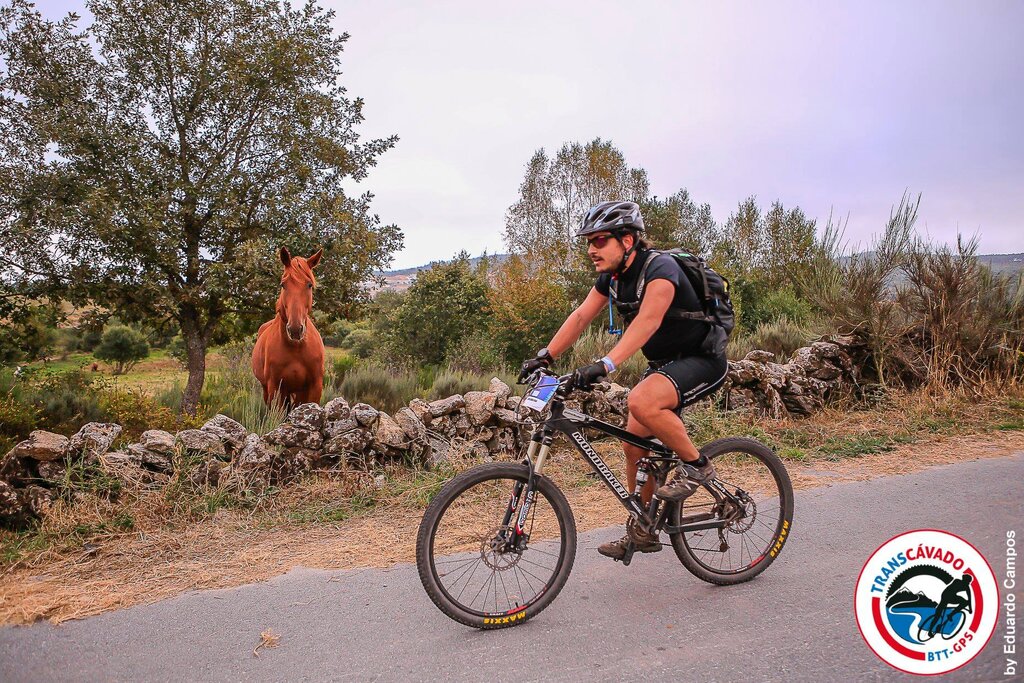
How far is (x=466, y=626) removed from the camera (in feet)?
11.9

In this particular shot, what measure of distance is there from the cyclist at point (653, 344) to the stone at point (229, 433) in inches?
126

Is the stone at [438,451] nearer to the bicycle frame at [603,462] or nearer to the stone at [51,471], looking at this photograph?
the bicycle frame at [603,462]

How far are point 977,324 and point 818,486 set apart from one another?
5.74m

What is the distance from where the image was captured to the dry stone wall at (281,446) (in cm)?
523

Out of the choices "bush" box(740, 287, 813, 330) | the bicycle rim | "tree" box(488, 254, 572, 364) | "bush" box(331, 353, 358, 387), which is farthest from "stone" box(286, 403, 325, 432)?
"bush" box(740, 287, 813, 330)

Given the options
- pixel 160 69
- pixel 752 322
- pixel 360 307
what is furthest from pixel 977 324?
pixel 160 69

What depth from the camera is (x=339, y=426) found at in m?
6.18

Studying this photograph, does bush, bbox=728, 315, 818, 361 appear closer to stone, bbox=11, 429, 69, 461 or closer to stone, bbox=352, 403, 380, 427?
stone, bbox=352, 403, 380, 427

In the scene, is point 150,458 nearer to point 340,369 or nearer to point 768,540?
point 768,540

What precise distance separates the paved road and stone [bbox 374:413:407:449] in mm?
2019

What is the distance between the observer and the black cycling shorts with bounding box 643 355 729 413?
3906 millimetres

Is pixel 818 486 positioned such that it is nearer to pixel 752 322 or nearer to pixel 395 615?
pixel 395 615

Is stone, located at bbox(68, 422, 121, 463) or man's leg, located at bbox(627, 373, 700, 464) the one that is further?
stone, located at bbox(68, 422, 121, 463)

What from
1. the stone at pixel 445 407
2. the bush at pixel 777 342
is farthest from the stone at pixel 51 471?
the bush at pixel 777 342
